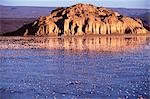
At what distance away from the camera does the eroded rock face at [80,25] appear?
38.4 metres

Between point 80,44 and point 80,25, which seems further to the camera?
point 80,25

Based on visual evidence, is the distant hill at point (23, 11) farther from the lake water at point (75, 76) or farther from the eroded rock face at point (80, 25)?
the lake water at point (75, 76)

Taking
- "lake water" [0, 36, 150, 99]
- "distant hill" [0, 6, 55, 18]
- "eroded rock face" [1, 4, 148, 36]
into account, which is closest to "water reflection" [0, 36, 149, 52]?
"lake water" [0, 36, 150, 99]

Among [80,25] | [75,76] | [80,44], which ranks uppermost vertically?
[80,25]

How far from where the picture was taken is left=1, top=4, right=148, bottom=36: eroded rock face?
126 ft

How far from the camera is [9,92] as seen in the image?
1112 cm

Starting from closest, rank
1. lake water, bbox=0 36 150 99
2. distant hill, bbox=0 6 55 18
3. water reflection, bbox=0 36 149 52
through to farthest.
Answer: lake water, bbox=0 36 150 99
water reflection, bbox=0 36 149 52
distant hill, bbox=0 6 55 18

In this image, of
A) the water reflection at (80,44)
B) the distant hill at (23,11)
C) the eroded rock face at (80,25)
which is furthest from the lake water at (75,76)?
the distant hill at (23,11)

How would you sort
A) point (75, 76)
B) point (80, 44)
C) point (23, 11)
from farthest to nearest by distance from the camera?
point (23, 11) < point (80, 44) < point (75, 76)

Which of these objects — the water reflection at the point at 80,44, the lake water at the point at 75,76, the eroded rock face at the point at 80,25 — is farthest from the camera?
the eroded rock face at the point at 80,25

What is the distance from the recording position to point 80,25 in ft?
127

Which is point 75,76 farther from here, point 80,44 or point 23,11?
point 23,11

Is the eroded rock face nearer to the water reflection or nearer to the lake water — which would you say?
the water reflection

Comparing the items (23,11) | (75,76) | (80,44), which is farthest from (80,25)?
(23,11)
